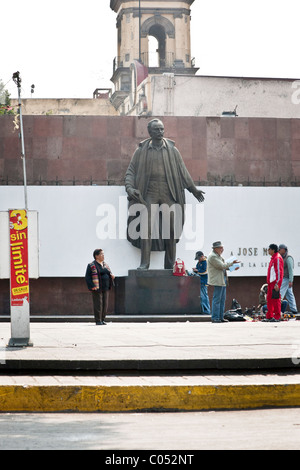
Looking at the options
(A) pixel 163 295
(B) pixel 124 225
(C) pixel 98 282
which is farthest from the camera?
(B) pixel 124 225

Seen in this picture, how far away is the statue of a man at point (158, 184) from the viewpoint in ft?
70.9

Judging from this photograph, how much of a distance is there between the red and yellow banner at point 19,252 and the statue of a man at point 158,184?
11036 mm

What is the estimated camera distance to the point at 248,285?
26.1 m

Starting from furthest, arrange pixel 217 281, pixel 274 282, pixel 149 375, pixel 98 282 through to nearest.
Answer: pixel 217 281, pixel 274 282, pixel 98 282, pixel 149 375

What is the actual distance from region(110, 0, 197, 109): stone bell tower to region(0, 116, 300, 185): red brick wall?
38.1 metres

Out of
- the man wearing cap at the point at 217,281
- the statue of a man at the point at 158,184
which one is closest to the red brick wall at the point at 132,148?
the statue of a man at the point at 158,184

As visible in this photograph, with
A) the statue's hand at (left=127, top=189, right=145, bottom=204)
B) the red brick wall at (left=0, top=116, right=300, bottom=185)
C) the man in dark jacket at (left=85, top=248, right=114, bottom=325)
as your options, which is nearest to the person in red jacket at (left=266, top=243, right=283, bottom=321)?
the man in dark jacket at (left=85, top=248, right=114, bottom=325)

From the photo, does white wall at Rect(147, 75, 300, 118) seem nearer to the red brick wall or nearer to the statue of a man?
the red brick wall

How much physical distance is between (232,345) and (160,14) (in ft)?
189

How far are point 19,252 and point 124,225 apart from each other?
15217 mm

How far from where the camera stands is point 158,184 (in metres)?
21.7

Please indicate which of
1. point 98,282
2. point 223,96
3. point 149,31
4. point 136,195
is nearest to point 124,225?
point 136,195

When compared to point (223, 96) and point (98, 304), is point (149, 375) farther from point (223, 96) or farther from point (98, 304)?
point (223, 96)
